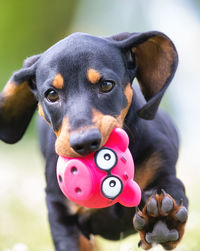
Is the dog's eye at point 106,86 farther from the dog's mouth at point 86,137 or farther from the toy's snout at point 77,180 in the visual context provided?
the toy's snout at point 77,180

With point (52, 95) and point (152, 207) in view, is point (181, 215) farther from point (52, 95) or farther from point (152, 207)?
point (52, 95)

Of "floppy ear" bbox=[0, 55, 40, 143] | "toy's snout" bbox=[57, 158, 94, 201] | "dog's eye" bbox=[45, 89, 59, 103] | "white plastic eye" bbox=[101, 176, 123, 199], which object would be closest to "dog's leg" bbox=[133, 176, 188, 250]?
"white plastic eye" bbox=[101, 176, 123, 199]

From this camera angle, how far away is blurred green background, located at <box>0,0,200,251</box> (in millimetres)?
5031

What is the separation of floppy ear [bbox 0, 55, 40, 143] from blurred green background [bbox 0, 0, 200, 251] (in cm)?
82

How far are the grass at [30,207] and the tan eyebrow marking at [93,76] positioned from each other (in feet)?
3.57

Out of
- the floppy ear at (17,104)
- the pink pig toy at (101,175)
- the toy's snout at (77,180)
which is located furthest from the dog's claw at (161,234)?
the floppy ear at (17,104)

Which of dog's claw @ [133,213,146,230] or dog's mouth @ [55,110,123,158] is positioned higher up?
dog's mouth @ [55,110,123,158]

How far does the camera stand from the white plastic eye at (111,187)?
2973 millimetres

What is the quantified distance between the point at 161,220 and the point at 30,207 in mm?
2642

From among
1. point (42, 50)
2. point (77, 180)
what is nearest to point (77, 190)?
point (77, 180)

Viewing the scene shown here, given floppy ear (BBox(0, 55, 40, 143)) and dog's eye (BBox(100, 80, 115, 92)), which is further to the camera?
floppy ear (BBox(0, 55, 40, 143))

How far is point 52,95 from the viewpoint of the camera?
3.45 m

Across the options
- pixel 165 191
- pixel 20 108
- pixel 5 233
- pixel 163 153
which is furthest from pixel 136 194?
pixel 5 233

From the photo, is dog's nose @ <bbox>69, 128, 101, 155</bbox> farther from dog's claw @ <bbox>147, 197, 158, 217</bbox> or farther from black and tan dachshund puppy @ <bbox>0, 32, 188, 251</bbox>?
dog's claw @ <bbox>147, 197, 158, 217</bbox>
